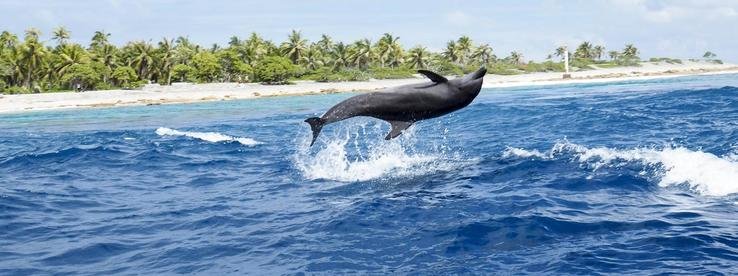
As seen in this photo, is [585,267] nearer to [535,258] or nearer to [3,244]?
[535,258]

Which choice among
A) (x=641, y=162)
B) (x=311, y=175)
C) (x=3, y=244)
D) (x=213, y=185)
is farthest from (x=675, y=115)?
(x=3, y=244)

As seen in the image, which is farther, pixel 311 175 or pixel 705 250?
pixel 311 175

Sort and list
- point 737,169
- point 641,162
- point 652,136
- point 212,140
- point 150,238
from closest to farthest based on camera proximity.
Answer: point 150,238, point 737,169, point 641,162, point 652,136, point 212,140

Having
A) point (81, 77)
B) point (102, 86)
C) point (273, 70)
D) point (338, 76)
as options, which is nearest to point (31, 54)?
point (81, 77)

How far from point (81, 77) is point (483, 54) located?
277 ft

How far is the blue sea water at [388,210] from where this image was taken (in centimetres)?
769

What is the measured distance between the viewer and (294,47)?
11981cm

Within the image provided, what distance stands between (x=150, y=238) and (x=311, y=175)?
550cm

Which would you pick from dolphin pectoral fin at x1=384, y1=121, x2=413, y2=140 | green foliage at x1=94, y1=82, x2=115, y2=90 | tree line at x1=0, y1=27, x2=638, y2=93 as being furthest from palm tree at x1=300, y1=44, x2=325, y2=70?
dolphin pectoral fin at x1=384, y1=121, x2=413, y2=140

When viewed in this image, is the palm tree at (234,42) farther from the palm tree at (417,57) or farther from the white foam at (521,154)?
the white foam at (521,154)

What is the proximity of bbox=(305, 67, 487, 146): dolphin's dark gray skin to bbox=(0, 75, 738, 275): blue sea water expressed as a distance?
52.1 inches

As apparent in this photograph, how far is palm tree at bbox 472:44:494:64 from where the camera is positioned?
481 ft

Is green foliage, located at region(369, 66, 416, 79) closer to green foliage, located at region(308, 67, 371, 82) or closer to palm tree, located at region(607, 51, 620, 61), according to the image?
green foliage, located at region(308, 67, 371, 82)

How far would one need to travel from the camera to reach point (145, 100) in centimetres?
7388
